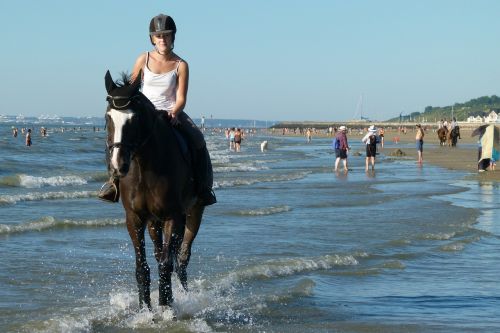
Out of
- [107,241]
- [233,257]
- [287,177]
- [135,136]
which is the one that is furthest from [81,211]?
[287,177]

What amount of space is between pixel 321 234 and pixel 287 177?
1595cm

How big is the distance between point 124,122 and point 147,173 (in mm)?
609

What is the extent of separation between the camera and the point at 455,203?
738 inches

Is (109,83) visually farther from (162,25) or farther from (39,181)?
(39,181)

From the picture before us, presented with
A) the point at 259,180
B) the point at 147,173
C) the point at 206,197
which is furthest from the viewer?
the point at 259,180

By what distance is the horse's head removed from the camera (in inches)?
257

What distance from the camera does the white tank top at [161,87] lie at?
7824 mm

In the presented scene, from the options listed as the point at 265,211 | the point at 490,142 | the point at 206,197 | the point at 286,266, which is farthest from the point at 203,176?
the point at 490,142

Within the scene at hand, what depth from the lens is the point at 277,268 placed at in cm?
1041

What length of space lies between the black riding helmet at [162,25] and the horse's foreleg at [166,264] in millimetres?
1691

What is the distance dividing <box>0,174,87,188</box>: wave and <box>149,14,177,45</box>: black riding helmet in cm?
1981

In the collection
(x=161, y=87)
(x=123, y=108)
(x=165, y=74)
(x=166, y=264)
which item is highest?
(x=165, y=74)

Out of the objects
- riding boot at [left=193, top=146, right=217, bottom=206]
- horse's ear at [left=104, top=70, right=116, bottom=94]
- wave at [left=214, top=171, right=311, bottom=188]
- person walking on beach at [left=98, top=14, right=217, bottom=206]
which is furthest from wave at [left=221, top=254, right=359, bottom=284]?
wave at [left=214, top=171, right=311, bottom=188]

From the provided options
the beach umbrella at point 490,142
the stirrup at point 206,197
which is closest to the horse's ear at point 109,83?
the stirrup at point 206,197
